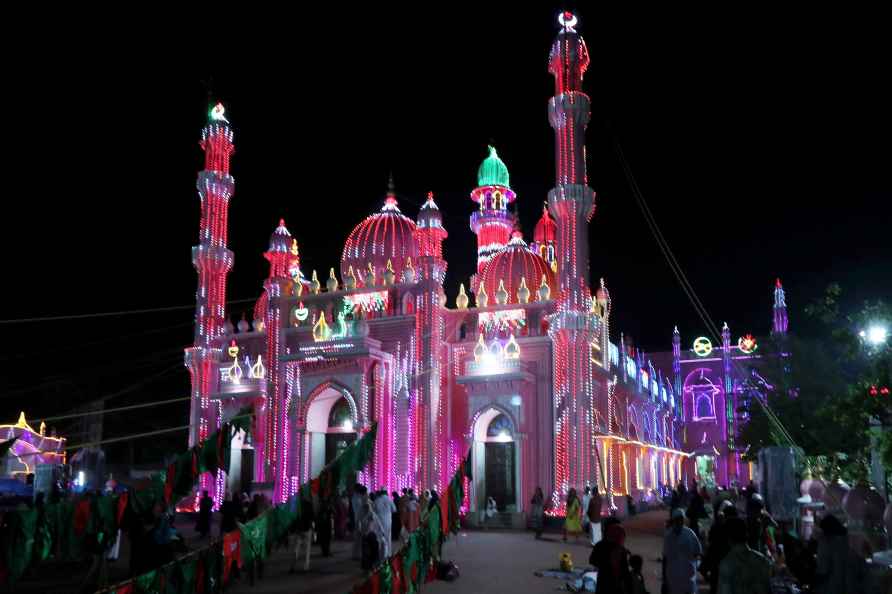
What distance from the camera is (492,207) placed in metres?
37.4

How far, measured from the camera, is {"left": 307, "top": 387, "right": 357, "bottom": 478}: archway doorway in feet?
92.1

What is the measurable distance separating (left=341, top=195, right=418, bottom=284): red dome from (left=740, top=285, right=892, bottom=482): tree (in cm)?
1351

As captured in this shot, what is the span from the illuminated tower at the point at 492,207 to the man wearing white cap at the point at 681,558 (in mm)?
28995

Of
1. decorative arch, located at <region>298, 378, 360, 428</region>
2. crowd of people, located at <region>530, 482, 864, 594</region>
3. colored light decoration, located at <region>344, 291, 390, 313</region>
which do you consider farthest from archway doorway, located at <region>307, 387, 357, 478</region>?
crowd of people, located at <region>530, 482, 864, 594</region>

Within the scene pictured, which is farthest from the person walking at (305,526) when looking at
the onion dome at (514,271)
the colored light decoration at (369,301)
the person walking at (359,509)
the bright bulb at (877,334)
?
the onion dome at (514,271)

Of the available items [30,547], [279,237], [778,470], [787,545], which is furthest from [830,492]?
[279,237]

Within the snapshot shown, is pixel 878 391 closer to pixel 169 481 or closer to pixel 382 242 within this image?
pixel 169 481

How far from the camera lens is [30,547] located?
9.66m

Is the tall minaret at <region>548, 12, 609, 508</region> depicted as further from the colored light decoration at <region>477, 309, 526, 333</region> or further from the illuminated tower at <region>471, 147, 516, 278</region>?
the illuminated tower at <region>471, 147, 516, 278</region>

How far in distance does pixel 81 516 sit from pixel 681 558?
738 centimetres

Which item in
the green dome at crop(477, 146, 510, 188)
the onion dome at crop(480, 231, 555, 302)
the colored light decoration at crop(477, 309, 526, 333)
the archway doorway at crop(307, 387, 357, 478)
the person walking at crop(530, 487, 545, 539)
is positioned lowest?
the person walking at crop(530, 487, 545, 539)

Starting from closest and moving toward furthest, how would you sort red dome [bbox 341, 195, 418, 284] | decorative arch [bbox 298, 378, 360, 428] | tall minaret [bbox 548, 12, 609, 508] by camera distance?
tall minaret [bbox 548, 12, 609, 508] → decorative arch [bbox 298, 378, 360, 428] → red dome [bbox 341, 195, 418, 284]

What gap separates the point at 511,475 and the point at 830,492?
481 inches

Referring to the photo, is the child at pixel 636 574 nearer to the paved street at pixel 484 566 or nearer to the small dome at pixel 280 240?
the paved street at pixel 484 566
